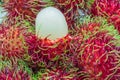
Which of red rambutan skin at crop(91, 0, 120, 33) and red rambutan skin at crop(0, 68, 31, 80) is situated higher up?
red rambutan skin at crop(91, 0, 120, 33)

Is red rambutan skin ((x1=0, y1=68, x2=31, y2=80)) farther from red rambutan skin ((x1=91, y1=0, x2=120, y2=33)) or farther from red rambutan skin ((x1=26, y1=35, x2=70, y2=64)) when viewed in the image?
red rambutan skin ((x1=91, y1=0, x2=120, y2=33))

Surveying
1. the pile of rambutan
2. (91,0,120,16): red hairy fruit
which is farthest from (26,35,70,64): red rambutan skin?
(91,0,120,16): red hairy fruit

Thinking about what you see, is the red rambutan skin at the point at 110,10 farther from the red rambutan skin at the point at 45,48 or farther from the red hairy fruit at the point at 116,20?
the red rambutan skin at the point at 45,48

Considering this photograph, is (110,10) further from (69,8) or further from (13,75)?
(13,75)

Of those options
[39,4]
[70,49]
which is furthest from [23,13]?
[70,49]

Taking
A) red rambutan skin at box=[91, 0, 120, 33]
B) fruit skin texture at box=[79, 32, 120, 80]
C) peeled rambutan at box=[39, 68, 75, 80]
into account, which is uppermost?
red rambutan skin at box=[91, 0, 120, 33]

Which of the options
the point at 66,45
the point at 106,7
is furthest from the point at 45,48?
the point at 106,7

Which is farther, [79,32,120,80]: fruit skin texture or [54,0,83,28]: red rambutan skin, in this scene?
[54,0,83,28]: red rambutan skin

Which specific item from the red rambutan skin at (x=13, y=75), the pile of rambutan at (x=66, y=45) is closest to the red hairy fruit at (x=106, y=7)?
the pile of rambutan at (x=66, y=45)
